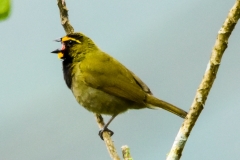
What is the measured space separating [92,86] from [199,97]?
2.31m

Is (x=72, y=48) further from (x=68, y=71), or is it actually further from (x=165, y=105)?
(x=165, y=105)

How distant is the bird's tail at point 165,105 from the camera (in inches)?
123

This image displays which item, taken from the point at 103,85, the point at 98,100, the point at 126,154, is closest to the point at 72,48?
the point at 103,85

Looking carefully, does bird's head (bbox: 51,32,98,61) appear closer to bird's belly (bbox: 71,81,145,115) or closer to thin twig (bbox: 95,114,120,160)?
bird's belly (bbox: 71,81,145,115)

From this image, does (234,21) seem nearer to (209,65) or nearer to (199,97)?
(209,65)

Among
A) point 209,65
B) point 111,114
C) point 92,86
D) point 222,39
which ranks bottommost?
point 111,114

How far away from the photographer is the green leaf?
48cm

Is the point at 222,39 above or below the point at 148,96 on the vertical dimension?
above

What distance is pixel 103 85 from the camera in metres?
3.82

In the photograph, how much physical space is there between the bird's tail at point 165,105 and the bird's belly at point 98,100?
0.22m

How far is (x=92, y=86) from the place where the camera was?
382 centimetres

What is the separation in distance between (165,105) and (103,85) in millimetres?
823

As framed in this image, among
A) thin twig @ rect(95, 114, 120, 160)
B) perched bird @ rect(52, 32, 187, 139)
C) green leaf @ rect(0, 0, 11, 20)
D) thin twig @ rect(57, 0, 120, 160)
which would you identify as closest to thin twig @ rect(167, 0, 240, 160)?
thin twig @ rect(95, 114, 120, 160)

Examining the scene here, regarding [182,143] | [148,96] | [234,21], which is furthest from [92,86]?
[234,21]
